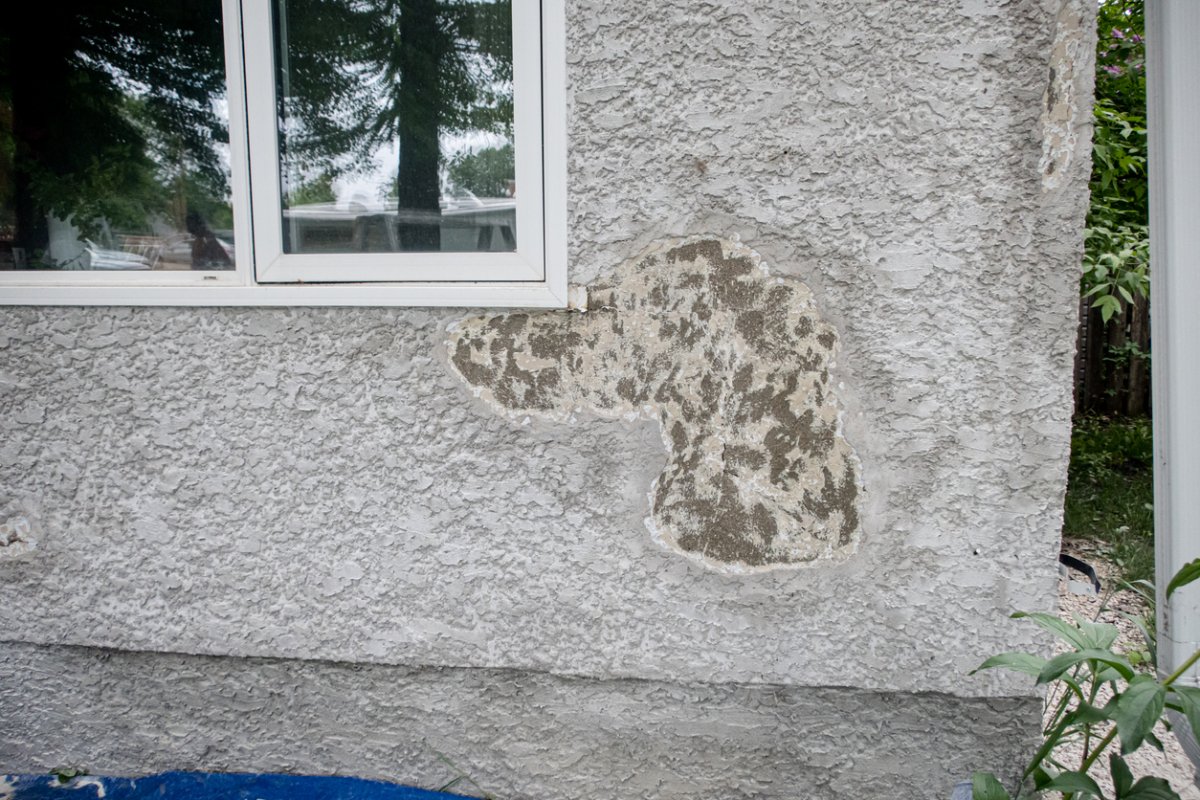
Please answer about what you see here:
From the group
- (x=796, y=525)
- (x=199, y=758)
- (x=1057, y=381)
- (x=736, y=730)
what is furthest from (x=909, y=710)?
(x=199, y=758)

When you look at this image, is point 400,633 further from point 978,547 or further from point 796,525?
point 978,547

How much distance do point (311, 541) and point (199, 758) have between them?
0.65m

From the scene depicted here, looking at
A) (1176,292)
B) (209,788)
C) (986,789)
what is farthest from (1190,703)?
(209,788)

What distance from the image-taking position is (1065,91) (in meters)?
1.46

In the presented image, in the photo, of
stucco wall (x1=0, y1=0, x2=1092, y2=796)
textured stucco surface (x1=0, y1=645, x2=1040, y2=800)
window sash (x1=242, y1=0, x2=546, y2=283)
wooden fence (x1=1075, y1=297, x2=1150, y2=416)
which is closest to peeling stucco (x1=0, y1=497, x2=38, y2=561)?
stucco wall (x1=0, y1=0, x2=1092, y2=796)

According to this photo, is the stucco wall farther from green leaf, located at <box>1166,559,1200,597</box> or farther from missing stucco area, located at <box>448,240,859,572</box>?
green leaf, located at <box>1166,559,1200,597</box>

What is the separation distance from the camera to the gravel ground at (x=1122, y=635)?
184 centimetres

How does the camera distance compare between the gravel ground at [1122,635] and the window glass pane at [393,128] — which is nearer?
the window glass pane at [393,128]

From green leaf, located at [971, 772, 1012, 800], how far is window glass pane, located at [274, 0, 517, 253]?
142 cm

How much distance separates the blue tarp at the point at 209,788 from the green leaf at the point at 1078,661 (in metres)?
1.30

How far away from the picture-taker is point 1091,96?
1.47 meters

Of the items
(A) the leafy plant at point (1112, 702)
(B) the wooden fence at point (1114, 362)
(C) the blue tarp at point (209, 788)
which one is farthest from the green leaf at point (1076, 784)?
(B) the wooden fence at point (1114, 362)

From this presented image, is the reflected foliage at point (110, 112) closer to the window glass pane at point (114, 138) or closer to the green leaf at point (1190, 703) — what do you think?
the window glass pane at point (114, 138)

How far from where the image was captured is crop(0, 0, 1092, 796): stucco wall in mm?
1510
